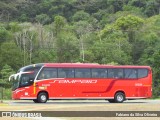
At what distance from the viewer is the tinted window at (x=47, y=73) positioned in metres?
35.8

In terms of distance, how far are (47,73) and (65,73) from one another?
1.42m

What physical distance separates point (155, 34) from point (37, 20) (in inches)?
1493

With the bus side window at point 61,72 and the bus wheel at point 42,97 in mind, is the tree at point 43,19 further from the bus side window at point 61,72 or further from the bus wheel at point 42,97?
the bus wheel at point 42,97

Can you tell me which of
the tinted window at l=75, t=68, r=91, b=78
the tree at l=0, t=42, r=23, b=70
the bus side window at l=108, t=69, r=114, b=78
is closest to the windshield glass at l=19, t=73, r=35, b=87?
the tinted window at l=75, t=68, r=91, b=78

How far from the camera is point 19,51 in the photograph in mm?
73250

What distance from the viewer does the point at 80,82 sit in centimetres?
3709

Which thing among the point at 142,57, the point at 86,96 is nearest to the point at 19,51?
the point at 142,57

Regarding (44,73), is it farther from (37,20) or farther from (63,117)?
(37,20)

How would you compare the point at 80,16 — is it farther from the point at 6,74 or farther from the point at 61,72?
the point at 61,72

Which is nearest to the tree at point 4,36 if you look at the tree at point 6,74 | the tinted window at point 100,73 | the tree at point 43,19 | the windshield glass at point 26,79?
the tree at point 6,74

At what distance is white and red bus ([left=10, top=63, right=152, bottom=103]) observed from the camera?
3584 cm

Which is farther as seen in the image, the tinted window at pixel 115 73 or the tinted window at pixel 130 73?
the tinted window at pixel 130 73

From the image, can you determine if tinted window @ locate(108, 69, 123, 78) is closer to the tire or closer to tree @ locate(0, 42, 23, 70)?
the tire

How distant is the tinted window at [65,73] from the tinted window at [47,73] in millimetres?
395
